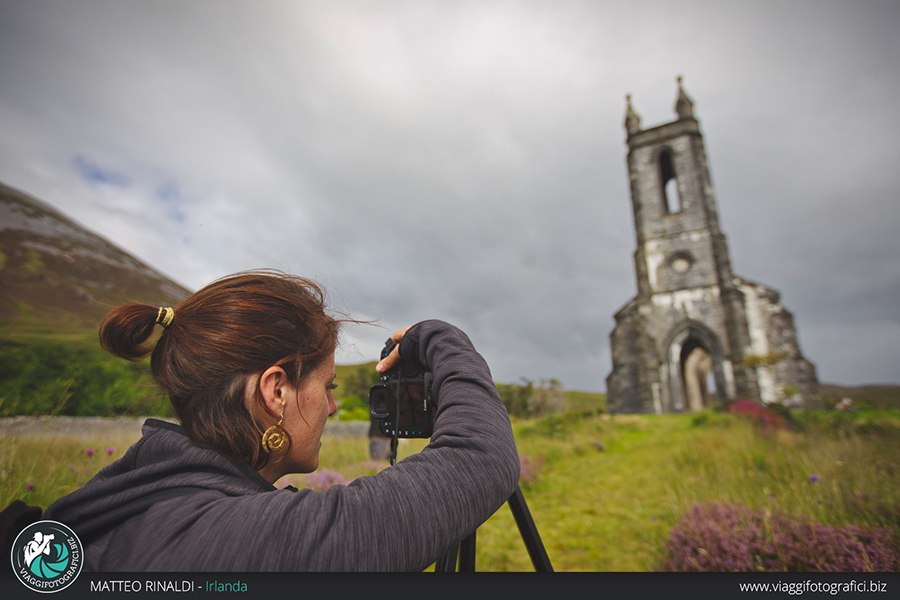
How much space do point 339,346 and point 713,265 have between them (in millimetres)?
18820

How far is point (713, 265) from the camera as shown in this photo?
1619cm

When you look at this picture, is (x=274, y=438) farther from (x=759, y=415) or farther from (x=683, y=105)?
(x=683, y=105)

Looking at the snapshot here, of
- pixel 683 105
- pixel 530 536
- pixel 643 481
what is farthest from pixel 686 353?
pixel 530 536

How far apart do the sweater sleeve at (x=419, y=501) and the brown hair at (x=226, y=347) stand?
38 cm

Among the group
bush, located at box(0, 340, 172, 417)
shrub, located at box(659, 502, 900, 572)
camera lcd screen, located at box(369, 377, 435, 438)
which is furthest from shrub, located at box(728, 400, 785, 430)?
bush, located at box(0, 340, 172, 417)

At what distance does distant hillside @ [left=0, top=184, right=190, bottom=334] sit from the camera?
367cm

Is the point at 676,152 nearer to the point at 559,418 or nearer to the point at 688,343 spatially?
the point at 688,343

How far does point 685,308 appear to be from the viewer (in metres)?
16.2

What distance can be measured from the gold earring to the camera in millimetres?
393

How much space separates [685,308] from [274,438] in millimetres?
18421

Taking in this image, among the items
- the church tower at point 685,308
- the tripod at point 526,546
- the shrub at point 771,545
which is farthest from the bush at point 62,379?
the church tower at point 685,308

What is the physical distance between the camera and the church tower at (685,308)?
14250 millimetres

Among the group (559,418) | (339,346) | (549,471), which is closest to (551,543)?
(549,471)

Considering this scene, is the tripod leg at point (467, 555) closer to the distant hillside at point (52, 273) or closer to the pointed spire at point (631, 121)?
the distant hillside at point (52, 273)
